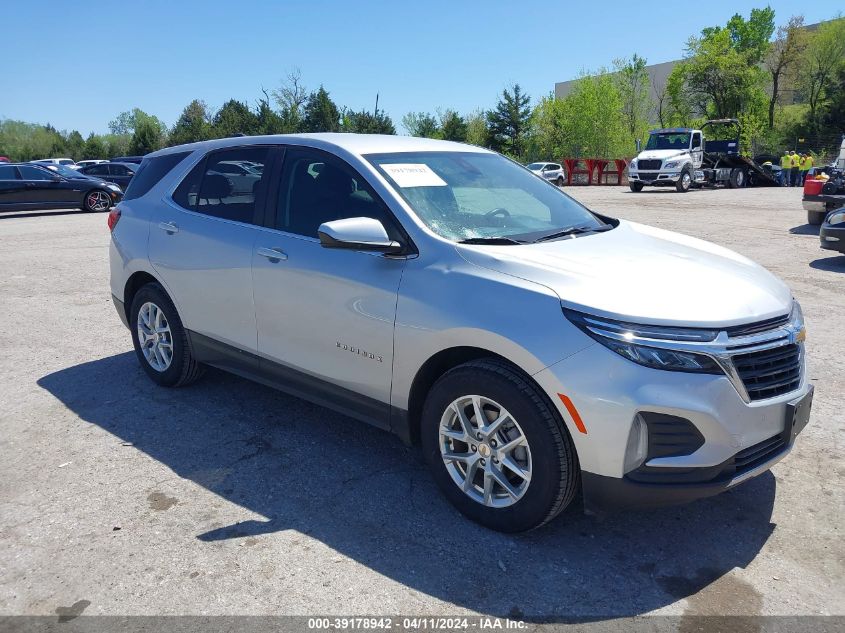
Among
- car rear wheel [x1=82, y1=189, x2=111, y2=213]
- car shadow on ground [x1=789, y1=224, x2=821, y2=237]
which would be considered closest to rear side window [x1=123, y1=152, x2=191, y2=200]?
car shadow on ground [x1=789, y1=224, x2=821, y2=237]

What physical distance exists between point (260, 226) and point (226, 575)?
6.89 ft

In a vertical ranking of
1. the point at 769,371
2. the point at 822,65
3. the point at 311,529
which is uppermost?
the point at 822,65

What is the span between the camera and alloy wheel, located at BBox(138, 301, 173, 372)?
5039mm

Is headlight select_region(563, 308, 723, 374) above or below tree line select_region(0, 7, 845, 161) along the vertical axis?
below

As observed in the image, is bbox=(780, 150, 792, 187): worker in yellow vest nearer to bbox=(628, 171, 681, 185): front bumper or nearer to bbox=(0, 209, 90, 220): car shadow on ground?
bbox=(628, 171, 681, 185): front bumper

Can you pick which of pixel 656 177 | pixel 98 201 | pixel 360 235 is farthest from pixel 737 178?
pixel 360 235

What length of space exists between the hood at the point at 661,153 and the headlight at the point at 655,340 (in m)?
28.3

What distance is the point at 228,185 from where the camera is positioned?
15.0 feet

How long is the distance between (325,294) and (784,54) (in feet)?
246

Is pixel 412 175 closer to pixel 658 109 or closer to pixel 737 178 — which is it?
pixel 737 178

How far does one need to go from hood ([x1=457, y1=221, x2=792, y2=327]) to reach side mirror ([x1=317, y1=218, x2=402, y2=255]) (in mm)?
383

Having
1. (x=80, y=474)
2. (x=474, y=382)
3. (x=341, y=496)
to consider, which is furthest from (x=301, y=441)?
(x=474, y=382)

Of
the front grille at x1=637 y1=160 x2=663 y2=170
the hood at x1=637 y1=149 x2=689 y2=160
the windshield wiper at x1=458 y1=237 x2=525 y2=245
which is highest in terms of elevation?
the hood at x1=637 y1=149 x2=689 y2=160

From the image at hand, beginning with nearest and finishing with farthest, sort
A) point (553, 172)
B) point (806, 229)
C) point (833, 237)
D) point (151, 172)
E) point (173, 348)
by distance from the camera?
point (173, 348) < point (151, 172) < point (833, 237) < point (806, 229) < point (553, 172)
